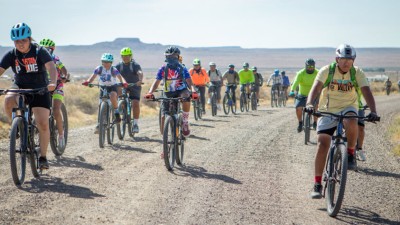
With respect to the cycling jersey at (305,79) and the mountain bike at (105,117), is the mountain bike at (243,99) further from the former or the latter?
the mountain bike at (105,117)

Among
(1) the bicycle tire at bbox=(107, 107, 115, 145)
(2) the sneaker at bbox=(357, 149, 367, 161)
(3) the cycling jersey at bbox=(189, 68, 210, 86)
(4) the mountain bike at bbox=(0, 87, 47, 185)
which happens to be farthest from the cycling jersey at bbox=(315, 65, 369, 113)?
(3) the cycling jersey at bbox=(189, 68, 210, 86)

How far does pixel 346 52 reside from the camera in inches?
279

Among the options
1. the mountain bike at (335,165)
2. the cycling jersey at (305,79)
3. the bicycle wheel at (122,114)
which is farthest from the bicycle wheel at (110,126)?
the mountain bike at (335,165)

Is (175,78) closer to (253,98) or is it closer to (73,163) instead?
(73,163)

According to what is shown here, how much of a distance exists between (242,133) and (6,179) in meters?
8.45

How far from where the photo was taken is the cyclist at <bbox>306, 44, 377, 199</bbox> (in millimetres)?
7195

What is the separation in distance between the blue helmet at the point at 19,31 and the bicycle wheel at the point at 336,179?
436 centimetres

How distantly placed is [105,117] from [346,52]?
631 centimetres

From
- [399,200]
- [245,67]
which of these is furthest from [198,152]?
[245,67]

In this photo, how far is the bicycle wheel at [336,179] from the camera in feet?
21.4

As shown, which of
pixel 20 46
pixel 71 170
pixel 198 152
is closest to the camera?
pixel 20 46

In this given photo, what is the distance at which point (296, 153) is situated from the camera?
12.1 m

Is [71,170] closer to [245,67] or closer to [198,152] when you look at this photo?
[198,152]

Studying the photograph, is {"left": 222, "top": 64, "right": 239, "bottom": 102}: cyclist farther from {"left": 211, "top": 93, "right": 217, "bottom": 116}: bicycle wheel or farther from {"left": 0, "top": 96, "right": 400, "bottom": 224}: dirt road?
{"left": 0, "top": 96, "right": 400, "bottom": 224}: dirt road
